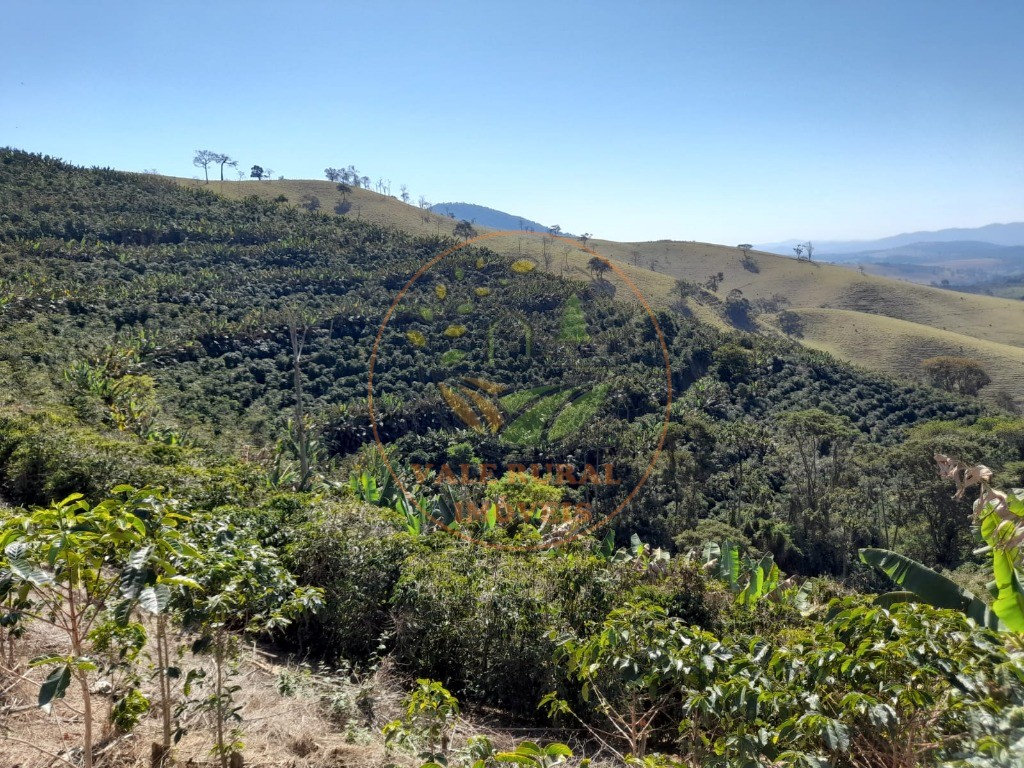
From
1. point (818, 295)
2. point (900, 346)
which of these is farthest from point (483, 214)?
point (900, 346)

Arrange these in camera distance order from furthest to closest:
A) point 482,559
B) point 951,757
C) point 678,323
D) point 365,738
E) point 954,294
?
point 954,294 → point 678,323 → point 482,559 → point 365,738 → point 951,757

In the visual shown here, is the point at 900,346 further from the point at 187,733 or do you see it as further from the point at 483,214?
the point at 483,214

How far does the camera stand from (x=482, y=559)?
521 cm

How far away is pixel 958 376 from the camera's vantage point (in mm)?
44406

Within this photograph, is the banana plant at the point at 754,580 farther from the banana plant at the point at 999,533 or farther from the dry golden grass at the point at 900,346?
the dry golden grass at the point at 900,346

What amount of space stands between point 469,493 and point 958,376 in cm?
4766

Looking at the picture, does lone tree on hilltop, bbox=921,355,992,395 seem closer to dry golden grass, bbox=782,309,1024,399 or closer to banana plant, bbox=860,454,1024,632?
dry golden grass, bbox=782,309,1024,399

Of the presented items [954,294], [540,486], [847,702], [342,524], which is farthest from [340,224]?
[954,294]

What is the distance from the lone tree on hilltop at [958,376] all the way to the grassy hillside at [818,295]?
→ 3925 mm

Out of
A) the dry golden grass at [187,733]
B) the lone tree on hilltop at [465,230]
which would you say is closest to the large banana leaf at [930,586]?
the dry golden grass at [187,733]

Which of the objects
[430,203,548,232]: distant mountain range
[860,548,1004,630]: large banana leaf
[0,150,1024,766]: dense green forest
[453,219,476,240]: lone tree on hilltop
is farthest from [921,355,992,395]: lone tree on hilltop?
[430,203,548,232]: distant mountain range

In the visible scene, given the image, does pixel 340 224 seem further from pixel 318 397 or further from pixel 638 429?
pixel 638 429

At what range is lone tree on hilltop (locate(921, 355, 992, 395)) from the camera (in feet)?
144

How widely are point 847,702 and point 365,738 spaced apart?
255cm
